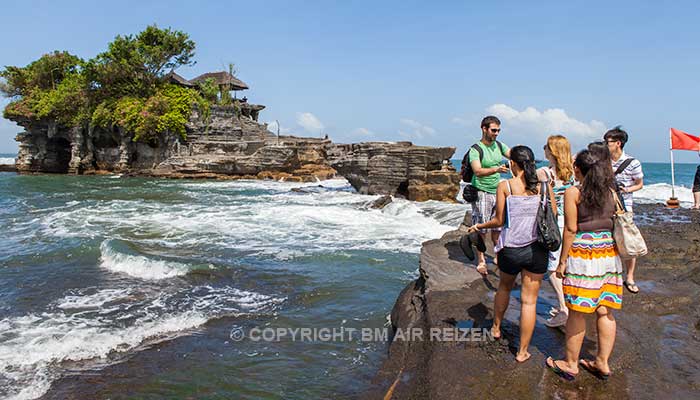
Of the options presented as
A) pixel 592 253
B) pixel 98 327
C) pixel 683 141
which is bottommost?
pixel 98 327

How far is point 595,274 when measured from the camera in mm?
2787

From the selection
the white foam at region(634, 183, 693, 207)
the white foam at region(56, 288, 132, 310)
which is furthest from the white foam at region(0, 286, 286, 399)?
the white foam at region(634, 183, 693, 207)

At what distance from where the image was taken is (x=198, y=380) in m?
4.18

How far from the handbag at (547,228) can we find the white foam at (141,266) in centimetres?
667

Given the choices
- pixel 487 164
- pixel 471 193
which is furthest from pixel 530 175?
pixel 471 193

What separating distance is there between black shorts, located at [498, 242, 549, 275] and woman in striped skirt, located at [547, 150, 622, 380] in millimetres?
192

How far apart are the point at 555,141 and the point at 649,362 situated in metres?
1.89

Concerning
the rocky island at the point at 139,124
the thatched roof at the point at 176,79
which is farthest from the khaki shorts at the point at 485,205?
the thatched roof at the point at 176,79

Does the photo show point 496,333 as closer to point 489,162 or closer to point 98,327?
point 489,162

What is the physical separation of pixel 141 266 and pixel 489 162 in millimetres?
6908

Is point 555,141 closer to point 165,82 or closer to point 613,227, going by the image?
point 613,227

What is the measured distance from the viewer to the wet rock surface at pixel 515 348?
2.85 metres

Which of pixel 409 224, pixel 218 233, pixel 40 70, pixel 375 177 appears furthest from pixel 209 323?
pixel 40 70

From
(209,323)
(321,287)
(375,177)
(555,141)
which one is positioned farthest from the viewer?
(375,177)
